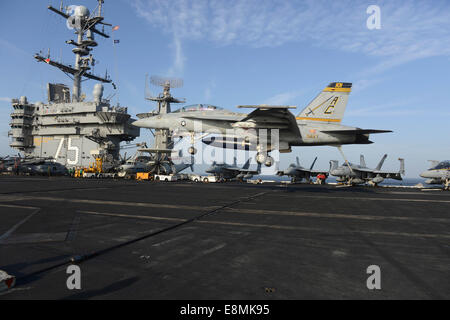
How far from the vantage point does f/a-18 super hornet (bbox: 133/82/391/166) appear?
1921 centimetres

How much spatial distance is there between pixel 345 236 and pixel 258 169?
48197mm

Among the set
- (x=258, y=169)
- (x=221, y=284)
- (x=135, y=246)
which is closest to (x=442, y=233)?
(x=221, y=284)

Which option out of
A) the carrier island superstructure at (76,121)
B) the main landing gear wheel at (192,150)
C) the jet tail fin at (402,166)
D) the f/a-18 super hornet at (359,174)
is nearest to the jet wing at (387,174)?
the f/a-18 super hornet at (359,174)

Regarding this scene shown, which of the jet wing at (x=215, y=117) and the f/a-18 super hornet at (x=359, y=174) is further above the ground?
the jet wing at (x=215, y=117)

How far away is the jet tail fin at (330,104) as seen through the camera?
64.5ft

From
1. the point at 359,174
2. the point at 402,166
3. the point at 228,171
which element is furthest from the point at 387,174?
the point at 228,171

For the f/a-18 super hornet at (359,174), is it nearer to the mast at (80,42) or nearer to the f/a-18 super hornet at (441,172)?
the f/a-18 super hornet at (441,172)

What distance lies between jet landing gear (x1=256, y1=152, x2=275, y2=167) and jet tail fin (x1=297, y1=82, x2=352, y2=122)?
4.81 m

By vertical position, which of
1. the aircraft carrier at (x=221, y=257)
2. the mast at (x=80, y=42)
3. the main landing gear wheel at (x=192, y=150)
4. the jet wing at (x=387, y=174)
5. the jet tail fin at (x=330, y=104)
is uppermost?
the mast at (x=80, y=42)

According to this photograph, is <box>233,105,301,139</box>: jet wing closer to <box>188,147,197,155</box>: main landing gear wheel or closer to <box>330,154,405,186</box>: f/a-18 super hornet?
<box>188,147,197,155</box>: main landing gear wheel

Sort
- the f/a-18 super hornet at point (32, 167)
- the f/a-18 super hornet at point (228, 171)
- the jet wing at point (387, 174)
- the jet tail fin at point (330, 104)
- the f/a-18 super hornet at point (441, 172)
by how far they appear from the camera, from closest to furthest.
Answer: the jet tail fin at point (330, 104) → the f/a-18 super hornet at point (441, 172) → the jet wing at point (387, 174) → the f/a-18 super hornet at point (228, 171) → the f/a-18 super hornet at point (32, 167)

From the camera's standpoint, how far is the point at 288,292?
392 centimetres

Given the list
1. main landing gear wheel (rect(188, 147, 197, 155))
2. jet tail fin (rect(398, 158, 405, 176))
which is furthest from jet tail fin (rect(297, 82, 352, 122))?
jet tail fin (rect(398, 158, 405, 176))
